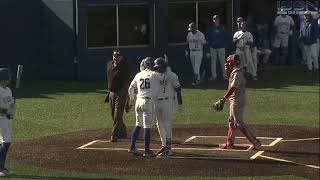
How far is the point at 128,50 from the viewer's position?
26797mm

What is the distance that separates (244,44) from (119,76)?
1023 cm

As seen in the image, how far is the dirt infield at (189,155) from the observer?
1322 centimetres

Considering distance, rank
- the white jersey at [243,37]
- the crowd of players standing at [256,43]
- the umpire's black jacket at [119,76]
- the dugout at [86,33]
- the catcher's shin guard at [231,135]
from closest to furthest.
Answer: the catcher's shin guard at [231,135]
the umpire's black jacket at [119,76]
the white jersey at [243,37]
the crowd of players standing at [256,43]
the dugout at [86,33]

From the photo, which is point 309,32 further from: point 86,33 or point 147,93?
point 147,93

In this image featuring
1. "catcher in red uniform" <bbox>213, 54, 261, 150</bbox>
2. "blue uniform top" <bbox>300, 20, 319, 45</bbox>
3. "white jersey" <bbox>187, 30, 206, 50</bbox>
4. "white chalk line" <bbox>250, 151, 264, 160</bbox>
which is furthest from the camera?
"blue uniform top" <bbox>300, 20, 319, 45</bbox>

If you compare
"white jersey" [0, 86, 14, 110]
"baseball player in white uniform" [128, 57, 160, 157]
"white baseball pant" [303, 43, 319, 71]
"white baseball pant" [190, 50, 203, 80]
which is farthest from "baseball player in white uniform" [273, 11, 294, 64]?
"white jersey" [0, 86, 14, 110]

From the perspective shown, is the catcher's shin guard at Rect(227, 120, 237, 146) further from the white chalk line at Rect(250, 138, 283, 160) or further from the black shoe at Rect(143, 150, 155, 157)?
the black shoe at Rect(143, 150, 155, 157)

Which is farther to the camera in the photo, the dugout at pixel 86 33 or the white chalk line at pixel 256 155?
the dugout at pixel 86 33

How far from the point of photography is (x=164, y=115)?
14242 millimetres

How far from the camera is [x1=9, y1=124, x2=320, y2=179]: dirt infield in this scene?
13219 mm

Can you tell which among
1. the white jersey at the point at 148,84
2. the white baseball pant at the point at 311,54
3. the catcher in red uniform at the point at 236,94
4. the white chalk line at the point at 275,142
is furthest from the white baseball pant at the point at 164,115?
→ the white baseball pant at the point at 311,54

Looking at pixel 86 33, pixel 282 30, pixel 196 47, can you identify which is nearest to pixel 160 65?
pixel 196 47

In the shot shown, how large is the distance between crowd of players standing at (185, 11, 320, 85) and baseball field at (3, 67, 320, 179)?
104 cm

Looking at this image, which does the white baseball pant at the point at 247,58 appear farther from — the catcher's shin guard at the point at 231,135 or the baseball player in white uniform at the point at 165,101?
the baseball player in white uniform at the point at 165,101
